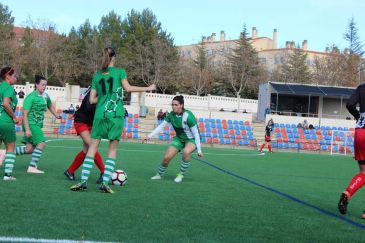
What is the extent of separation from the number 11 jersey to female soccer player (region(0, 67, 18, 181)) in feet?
4.93

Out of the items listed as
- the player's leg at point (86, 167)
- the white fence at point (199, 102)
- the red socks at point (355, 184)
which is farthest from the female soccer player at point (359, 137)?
the white fence at point (199, 102)

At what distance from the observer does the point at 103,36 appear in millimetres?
62188

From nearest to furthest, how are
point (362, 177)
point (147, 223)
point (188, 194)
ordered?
point (147, 223) → point (362, 177) → point (188, 194)

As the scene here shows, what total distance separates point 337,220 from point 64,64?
179 feet

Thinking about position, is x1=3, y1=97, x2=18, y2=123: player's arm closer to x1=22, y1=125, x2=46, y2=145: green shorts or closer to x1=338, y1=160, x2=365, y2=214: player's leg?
x1=22, y1=125, x2=46, y2=145: green shorts

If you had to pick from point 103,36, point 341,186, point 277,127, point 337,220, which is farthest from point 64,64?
point 337,220

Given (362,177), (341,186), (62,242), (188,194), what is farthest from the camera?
(341,186)

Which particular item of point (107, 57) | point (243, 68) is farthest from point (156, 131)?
point (243, 68)

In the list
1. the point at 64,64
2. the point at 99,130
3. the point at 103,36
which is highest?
the point at 103,36

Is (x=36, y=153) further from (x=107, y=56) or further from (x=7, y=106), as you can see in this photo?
(x=107, y=56)

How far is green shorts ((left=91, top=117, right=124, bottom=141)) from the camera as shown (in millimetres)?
6676

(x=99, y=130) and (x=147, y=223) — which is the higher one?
(x=99, y=130)

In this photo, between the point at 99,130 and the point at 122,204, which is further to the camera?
the point at 99,130

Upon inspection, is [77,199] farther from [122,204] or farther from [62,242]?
[62,242]
